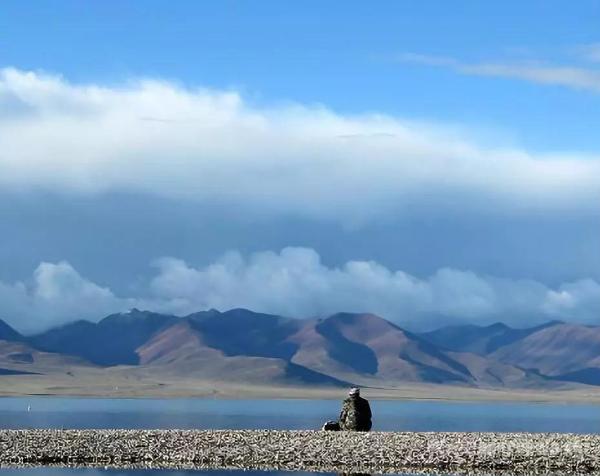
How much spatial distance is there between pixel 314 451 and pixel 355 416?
602 centimetres

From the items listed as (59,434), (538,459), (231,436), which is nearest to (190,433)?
(231,436)

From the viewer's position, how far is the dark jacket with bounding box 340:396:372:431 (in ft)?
166

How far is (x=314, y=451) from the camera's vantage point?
4466 centimetres

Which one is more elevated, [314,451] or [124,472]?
[314,451]

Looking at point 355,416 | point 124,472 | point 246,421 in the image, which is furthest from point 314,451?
point 246,421

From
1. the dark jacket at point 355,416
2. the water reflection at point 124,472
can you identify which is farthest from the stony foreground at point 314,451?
the dark jacket at point 355,416

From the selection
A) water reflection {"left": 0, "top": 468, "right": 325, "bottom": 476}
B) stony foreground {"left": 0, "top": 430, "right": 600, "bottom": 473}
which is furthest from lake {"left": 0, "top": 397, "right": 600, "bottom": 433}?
water reflection {"left": 0, "top": 468, "right": 325, "bottom": 476}

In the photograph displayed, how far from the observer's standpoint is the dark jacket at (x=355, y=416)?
5047 centimetres

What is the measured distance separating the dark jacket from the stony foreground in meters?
2.06

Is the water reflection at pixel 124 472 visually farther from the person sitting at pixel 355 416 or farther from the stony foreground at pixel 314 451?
the person sitting at pixel 355 416

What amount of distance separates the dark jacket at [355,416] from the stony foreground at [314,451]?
206cm

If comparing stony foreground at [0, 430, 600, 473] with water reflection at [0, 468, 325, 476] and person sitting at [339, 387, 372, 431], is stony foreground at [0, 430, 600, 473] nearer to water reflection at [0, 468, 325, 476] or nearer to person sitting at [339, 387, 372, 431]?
water reflection at [0, 468, 325, 476]

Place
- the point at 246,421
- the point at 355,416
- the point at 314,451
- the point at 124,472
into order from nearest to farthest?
the point at 124,472, the point at 314,451, the point at 355,416, the point at 246,421

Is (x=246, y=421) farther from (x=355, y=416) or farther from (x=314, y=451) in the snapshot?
(x=314, y=451)
